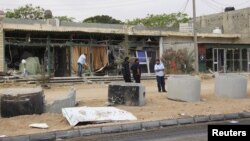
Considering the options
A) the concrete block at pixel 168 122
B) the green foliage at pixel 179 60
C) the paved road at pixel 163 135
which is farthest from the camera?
the green foliage at pixel 179 60

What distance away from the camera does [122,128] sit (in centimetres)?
1229

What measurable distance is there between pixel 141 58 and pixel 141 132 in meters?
24.8

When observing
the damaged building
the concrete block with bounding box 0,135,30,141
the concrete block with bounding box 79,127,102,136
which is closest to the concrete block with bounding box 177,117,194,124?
the concrete block with bounding box 79,127,102,136

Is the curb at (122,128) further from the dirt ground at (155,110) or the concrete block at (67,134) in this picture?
the dirt ground at (155,110)

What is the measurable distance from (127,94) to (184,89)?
2776mm

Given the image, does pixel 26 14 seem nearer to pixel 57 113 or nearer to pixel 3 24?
pixel 3 24

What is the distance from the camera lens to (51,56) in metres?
32.7

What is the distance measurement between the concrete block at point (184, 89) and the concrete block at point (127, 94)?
7.31 ft

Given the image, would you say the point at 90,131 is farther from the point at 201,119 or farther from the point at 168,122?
the point at 201,119

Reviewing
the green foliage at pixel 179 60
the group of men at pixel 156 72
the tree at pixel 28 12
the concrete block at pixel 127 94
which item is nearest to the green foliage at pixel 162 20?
the tree at pixel 28 12

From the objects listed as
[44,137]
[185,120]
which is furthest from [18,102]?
[185,120]

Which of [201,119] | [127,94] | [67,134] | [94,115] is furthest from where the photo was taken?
[127,94]

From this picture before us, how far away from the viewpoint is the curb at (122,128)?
11186mm

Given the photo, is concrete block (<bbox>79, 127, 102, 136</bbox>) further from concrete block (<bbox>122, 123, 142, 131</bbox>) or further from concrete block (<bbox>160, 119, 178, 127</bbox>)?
concrete block (<bbox>160, 119, 178, 127</bbox>)
